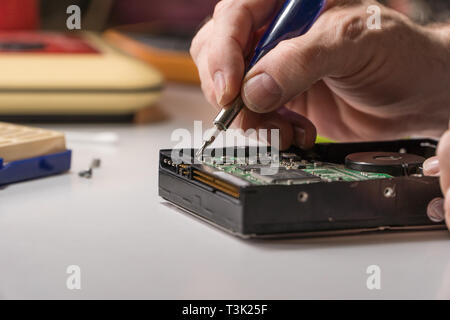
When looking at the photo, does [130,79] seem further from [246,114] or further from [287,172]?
[287,172]

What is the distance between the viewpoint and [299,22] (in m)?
0.74

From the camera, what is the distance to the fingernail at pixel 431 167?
62 cm

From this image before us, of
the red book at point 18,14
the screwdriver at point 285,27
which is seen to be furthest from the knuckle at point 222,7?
the red book at point 18,14

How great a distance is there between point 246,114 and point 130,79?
1.39 ft

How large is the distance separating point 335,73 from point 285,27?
0.27ft

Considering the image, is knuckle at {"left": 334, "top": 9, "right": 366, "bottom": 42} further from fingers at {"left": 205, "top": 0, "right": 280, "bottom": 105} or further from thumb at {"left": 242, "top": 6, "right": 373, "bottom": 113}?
fingers at {"left": 205, "top": 0, "right": 280, "bottom": 105}

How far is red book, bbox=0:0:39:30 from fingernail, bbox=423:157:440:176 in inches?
55.5

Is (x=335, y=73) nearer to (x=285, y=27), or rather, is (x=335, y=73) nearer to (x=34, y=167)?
(x=285, y=27)

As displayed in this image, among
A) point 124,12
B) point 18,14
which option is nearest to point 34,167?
point 18,14

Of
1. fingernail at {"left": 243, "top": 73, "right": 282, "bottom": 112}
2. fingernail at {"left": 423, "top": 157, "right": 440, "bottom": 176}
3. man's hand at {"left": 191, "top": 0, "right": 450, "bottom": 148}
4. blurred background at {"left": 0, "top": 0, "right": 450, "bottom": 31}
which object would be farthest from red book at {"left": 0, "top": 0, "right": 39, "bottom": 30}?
fingernail at {"left": 423, "top": 157, "right": 440, "bottom": 176}

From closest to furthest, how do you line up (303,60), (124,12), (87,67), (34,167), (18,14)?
(303,60) < (34,167) < (87,67) < (18,14) < (124,12)

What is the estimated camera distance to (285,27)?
0.74 metres

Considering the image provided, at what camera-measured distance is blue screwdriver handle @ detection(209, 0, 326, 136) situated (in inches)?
28.6
